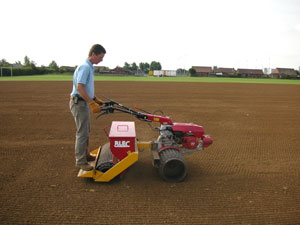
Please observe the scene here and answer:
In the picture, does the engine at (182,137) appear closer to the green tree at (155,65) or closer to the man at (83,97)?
the man at (83,97)

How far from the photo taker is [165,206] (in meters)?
3.63

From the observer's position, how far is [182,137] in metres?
→ 4.79

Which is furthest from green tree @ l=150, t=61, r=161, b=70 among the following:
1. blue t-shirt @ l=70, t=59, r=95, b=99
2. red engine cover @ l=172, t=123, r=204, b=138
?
blue t-shirt @ l=70, t=59, r=95, b=99

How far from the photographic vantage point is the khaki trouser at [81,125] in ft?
13.4

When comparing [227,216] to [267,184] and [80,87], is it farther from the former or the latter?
[80,87]

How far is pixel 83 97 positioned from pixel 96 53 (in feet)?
2.61

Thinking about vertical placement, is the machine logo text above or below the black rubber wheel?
above

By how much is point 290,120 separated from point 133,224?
28.3 ft

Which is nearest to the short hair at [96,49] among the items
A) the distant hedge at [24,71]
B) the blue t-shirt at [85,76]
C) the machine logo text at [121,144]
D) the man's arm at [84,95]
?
the blue t-shirt at [85,76]

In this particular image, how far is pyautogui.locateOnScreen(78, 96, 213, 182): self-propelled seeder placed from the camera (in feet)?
13.6

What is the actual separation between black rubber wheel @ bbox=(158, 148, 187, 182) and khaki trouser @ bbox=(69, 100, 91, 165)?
1336mm

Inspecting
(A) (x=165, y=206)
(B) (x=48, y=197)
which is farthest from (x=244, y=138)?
(B) (x=48, y=197)

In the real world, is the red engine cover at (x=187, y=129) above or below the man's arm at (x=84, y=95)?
below

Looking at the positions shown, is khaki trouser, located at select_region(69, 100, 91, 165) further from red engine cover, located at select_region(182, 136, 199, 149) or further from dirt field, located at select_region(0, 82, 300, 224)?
red engine cover, located at select_region(182, 136, 199, 149)
